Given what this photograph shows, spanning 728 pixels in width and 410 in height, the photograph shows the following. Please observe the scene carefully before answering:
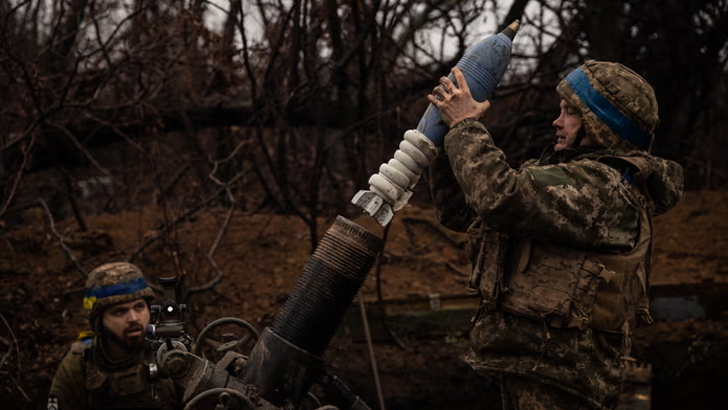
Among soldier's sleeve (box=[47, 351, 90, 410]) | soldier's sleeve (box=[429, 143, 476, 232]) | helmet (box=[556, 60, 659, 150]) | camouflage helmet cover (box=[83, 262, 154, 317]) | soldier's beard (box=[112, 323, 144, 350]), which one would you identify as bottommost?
soldier's sleeve (box=[47, 351, 90, 410])

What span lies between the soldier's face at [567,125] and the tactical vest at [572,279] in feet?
0.69

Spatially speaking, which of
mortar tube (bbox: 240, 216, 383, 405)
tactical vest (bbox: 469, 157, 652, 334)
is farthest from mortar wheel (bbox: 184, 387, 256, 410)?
tactical vest (bbox: 469, 157, 652, 334)

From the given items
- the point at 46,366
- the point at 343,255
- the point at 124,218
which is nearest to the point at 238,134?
the point at 124,218

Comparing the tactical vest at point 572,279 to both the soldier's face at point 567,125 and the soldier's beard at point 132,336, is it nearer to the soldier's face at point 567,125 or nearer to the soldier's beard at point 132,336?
the soldier's face at point 567,125

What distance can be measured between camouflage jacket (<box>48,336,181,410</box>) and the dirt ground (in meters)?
1.88

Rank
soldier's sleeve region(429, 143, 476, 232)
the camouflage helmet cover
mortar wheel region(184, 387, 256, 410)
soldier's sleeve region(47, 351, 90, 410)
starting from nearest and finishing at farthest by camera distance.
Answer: mortar wheel region(184, 387, 256, 410), soldier's sleeve region(429, 143, 476, 232), soldier's sleeve region(47, 351, 90, 410), the camouflage helmet cover

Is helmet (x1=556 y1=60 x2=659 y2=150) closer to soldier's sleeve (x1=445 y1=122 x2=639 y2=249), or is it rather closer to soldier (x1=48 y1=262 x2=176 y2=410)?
soldier's sleeve (x1=445 y1=122 x2=639 y2=249)

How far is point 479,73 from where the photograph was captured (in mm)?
2715

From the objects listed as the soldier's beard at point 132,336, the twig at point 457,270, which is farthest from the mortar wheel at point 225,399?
the twig at point 457,270

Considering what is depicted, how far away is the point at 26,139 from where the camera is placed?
669 cm

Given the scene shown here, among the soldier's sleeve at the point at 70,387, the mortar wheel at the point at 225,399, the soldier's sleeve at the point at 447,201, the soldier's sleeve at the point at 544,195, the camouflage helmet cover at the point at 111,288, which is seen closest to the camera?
the soldier's sleeve at the point at 544,195

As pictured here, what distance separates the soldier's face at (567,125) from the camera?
8.96 ft

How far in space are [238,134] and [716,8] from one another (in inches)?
226

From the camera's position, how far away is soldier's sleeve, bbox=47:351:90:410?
136 inches
